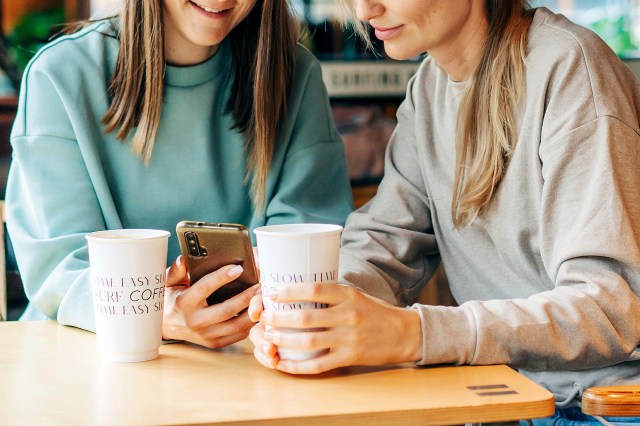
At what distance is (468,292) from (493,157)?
28 centimetres

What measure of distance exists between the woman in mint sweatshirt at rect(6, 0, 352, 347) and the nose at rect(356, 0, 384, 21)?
27 cm

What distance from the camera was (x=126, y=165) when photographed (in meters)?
1.53

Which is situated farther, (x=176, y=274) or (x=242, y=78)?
(x=242, y=78)

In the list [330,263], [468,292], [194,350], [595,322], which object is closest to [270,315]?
[330,263]

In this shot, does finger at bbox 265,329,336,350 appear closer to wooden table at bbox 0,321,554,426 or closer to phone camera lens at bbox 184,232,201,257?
wooden table at bbox 0,321,554,426

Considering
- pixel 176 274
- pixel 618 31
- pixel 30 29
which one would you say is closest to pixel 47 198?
pixel 176 274

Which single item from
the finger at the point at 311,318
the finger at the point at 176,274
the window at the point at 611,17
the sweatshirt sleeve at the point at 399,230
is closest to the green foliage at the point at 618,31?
the window at the point at 611,17

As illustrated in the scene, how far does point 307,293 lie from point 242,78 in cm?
77

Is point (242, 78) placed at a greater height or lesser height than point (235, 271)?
greater

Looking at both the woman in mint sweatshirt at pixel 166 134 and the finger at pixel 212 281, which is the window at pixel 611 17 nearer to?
the woman in mint sweatshirt at pixel 166 134

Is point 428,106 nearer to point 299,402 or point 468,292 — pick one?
point 468,292

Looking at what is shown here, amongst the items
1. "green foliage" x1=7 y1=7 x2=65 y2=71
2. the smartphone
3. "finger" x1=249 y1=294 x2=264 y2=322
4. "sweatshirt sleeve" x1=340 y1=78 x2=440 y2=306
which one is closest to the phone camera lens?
the smartphone

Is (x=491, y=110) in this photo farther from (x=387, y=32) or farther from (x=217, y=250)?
(x=217, y=250)

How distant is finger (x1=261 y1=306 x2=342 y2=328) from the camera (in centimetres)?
98
